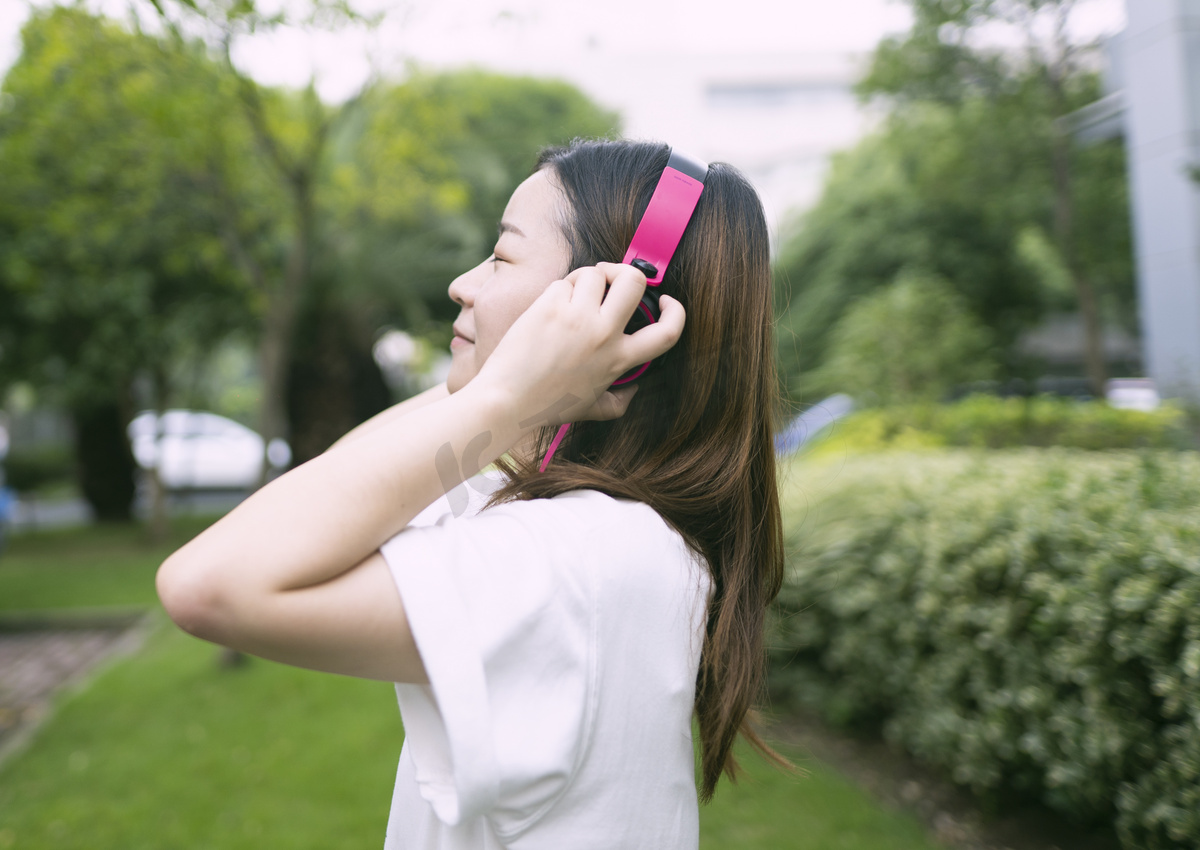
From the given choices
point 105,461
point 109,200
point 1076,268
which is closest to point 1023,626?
point 1076,268

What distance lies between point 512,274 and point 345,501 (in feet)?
1.34

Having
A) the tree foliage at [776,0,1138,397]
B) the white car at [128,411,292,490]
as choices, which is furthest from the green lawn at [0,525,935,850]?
the white car at [128,411,292,490]

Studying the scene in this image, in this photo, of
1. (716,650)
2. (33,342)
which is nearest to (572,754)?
(716,650)

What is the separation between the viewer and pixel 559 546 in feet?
2.73

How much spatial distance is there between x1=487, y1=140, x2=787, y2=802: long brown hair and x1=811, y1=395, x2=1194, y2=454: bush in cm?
392

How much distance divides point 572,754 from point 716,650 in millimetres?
305

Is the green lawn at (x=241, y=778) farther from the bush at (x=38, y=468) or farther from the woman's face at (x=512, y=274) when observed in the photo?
the bush at (x=38, y=468)

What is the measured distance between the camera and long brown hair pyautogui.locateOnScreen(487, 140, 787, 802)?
1.08m

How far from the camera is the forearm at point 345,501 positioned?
76cm

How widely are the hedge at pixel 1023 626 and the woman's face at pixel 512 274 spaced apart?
74 centimetres

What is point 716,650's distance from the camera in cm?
107

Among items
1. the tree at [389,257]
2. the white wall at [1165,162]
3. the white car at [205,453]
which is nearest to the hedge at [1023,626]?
the white wall at [1165,162]

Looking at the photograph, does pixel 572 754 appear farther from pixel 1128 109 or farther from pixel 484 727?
pixel 1128 109

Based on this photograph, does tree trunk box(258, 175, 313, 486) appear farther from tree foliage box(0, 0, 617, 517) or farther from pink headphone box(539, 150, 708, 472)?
pink headphone box(539, 150, 708, 472)
